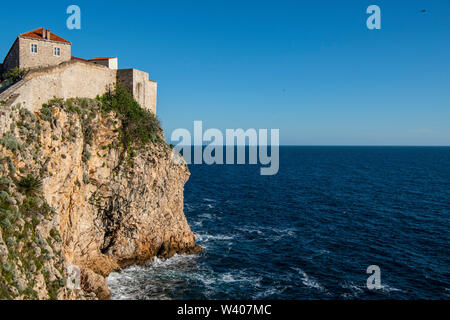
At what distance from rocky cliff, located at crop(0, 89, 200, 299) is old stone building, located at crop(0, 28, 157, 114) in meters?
1.23

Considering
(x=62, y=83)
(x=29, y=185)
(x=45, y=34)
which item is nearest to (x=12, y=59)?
(x=45, y=34)

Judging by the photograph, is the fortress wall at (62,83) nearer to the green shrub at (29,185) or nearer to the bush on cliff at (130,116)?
the bush on cliff at (130,116)

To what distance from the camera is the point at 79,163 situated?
3016 centimetres

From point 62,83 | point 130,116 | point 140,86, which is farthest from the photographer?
point 140,86

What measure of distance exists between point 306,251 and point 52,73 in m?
34.7

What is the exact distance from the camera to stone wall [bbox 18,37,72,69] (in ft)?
104

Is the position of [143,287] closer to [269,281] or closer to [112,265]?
[112,265]

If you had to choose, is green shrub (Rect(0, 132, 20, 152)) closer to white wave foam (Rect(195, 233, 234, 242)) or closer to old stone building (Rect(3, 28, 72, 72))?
old stone building (Rect(3, 28, 72, 72))

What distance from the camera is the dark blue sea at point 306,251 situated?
103 ft

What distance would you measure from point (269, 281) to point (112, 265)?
16394 millimetres

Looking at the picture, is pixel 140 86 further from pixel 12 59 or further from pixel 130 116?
pixel 12 59

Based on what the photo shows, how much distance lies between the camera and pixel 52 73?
29.9m

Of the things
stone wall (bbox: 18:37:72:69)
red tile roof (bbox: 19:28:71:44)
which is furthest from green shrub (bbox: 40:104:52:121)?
red tile roof (bbox: 19:28:71:44)
